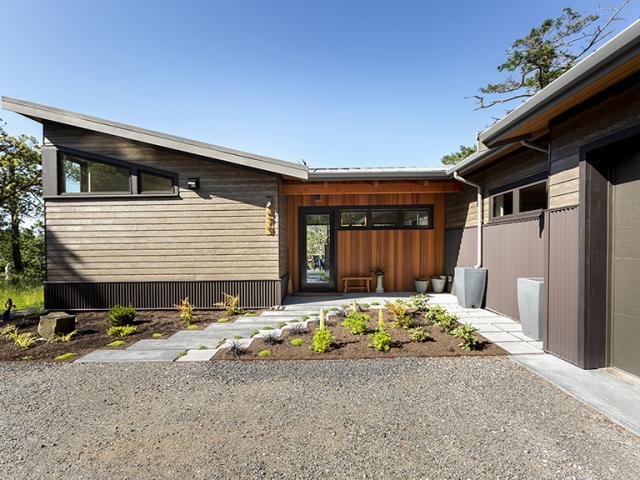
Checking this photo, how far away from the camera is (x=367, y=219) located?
838 cm

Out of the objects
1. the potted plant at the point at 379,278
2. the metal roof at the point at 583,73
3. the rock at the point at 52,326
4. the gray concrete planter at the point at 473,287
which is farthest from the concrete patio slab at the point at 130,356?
the gray concrete planter at the point at 473,287

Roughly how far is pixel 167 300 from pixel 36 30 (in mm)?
7045

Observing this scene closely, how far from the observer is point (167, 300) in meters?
6.34

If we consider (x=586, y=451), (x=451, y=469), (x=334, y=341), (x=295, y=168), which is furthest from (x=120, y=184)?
(x=586, y=451)

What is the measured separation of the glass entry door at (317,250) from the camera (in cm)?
834

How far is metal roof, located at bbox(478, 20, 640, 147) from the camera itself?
6.89 ft

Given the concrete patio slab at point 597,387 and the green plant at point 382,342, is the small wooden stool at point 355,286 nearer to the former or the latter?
the green plant at point 382,342

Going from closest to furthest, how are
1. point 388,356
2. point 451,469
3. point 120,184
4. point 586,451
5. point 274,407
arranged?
point 451,469, point 586,451, point 274,407, point 388,356, point 120,184

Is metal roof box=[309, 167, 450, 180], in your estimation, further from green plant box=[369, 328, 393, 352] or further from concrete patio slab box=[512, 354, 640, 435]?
concrete patio slab box=[512, 354, 640, 435]

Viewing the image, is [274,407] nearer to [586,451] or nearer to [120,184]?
[586,451]

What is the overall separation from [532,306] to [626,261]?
1.41 m

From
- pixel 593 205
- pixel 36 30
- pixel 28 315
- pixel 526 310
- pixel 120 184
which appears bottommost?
pixel 28 315

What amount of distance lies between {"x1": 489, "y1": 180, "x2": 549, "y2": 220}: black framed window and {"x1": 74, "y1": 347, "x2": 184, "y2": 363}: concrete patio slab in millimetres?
6288

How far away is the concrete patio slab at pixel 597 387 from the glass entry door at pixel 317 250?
212 inches
